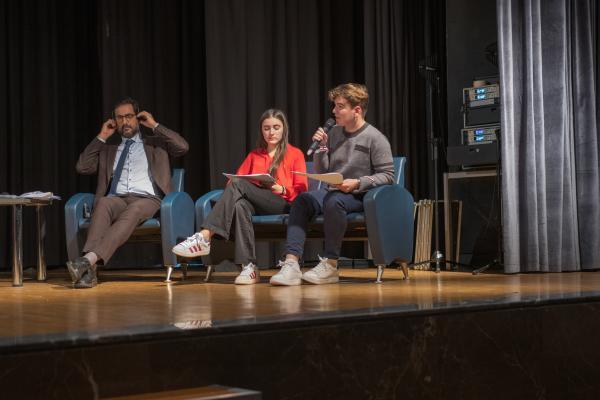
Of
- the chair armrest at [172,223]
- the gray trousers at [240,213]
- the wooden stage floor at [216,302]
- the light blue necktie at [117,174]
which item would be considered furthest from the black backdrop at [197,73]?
the wooden stage floor at [216,302]

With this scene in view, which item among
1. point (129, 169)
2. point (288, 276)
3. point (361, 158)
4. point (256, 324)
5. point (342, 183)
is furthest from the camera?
point (129, 169)

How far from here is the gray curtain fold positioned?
512 centimetres

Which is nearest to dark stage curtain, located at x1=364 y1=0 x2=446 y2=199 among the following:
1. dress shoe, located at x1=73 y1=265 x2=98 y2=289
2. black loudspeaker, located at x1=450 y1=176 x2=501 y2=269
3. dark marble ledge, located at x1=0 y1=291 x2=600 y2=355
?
black loudspeaker, located at x1=450 y1=176 x2=501 y2=269

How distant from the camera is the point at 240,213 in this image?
436cm

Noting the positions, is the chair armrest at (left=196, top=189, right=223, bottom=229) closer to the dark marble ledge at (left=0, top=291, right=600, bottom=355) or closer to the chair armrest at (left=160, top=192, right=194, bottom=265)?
the chair armrest at (left=160, top=192, right=194, bottom=265)

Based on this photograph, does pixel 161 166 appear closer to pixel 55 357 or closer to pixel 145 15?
pixel 145 15

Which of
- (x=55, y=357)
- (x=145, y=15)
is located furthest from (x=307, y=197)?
(x=145, y=15)

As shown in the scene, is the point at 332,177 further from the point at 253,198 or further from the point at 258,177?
the point at 253,198

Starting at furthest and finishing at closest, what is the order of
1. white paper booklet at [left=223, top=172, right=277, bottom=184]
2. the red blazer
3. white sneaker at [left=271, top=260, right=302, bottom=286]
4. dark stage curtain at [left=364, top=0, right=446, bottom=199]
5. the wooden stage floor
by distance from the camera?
dark stage curtain at [left=364, top=0, right=446, bottom=199] → the red blazer → white paper booklet at [left=223, top=172, right=277, bottom=184] → white sneaker at [left=271, top=260, right=302, bottom=286] → the wooden stage floor

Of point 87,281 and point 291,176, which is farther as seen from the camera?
point 291,176

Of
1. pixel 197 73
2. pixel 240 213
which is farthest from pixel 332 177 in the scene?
pixel 197 73

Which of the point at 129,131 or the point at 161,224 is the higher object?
the point at 129,131

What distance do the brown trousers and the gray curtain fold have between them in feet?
7.24

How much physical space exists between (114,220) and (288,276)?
1.24 meters
